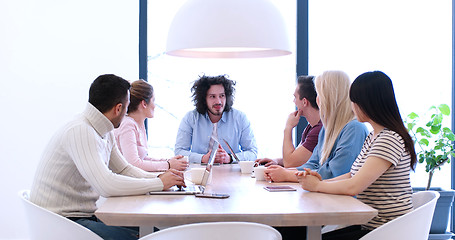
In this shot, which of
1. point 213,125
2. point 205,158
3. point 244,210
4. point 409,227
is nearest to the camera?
point 244,210

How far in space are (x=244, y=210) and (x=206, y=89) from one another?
107 inches

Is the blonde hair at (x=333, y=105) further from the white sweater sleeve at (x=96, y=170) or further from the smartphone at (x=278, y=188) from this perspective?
the white sweater sleeve at (x=96, y=170)

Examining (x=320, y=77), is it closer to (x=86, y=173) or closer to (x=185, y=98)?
(x=86, y=173)

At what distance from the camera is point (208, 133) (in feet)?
15.0

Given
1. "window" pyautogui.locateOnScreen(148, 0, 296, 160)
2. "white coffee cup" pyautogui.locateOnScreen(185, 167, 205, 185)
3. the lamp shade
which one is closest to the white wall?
"window" pyautogui.locateOnScreen(148, 0, 296, 160)

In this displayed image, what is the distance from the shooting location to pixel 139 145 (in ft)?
12.7

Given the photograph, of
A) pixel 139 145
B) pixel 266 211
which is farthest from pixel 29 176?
pixel 266 211

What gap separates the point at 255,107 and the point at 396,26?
147cm

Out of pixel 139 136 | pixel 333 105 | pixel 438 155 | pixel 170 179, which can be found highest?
pixel 333 105

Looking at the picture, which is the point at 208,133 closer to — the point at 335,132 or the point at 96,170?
the point at 335,132

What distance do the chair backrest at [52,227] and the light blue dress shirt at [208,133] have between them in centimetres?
226

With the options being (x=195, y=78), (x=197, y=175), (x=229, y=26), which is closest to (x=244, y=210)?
(x=197, y=175)

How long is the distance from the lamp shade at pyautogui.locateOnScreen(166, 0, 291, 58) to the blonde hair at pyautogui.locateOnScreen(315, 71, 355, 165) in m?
0.38

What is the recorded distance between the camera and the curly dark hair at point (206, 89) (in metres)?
4.62
